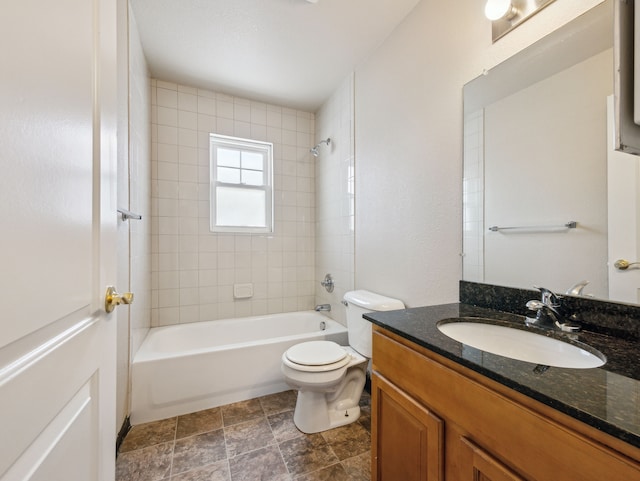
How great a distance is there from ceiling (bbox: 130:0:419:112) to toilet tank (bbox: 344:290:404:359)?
1.77 meters

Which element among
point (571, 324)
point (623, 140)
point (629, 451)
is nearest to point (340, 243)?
point (571, 324)

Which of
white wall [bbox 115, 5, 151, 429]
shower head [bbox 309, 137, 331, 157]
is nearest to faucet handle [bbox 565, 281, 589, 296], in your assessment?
white wall [bbox 115, 5, 151, 429]

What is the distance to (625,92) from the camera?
→ 2.41 ft

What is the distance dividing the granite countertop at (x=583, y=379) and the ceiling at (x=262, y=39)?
185 centimetres

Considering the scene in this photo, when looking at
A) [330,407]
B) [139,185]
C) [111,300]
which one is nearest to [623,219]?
[111,300]

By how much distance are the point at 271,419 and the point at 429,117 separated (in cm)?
206

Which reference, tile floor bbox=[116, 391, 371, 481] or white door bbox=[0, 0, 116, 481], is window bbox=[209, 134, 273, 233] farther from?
white door bbox=[0, 0, 116, 481]

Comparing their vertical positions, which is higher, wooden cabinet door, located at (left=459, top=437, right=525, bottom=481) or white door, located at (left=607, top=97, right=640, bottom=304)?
white door, located at (left=607, top=97, right=640, bottom=304)

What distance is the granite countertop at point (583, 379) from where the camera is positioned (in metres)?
0.45

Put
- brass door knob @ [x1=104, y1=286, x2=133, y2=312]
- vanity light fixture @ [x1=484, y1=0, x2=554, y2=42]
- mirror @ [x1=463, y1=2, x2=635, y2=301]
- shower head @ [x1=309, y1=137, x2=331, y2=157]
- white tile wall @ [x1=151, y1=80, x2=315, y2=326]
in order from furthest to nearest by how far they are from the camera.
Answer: shower head @ [x1=309, y1=137, x2=331, y2=157]
white tile wall @ [x1=151, y1=80, x2=315, y2=326]
vanity light fixture @ [x1=484, y1=0, x2=554, y2=42]
mirror @ [x1=463, y1=2, x2=635, y2=301]
brass door knob @ [x1=104, y1=286, x2=133, y2=312]

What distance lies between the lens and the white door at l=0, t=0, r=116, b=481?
1.23 ft

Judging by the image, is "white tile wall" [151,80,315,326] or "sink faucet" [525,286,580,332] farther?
"white tile wall" [151,80,315,326]

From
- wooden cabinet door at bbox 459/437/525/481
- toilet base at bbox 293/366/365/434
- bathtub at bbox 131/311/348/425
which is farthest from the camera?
bathtub at bbox 131/311/348/425

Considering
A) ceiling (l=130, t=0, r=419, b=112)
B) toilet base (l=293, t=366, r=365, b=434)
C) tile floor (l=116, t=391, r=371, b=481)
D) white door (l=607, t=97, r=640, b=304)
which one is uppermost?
ceiling (l=130, t=0, r=419, b=112)
